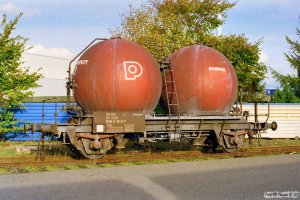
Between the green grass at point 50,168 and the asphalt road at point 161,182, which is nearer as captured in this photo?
the asphalt road at point 161,182

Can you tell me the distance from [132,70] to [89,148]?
2857 mm

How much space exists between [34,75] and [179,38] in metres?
10.3

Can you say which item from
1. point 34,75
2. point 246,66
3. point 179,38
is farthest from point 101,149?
point 246,66

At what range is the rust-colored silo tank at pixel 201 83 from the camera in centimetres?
1470

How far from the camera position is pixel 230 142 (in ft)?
50.9

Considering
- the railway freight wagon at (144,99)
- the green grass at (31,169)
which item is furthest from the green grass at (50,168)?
the railway freight wagon at (144,99)

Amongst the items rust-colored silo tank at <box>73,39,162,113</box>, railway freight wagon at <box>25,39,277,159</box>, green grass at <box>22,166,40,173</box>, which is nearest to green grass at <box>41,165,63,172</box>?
green grass at <box>22,166,40,173</box>

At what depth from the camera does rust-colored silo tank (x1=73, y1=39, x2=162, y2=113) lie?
13052mm

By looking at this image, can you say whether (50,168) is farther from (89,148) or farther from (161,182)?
(161,182)

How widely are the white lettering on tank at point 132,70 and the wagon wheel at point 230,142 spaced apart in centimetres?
431

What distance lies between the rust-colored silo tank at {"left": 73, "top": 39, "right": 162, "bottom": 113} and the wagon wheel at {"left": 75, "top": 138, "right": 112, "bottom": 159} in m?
1.03

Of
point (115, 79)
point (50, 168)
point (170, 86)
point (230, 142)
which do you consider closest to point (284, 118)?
point (230, 142)

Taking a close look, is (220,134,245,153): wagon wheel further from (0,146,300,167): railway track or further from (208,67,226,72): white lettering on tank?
(208,67,226,72): white lettering on tank

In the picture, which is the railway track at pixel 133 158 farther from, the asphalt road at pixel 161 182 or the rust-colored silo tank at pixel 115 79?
the rust-colored silo tank at pixel 115 79
